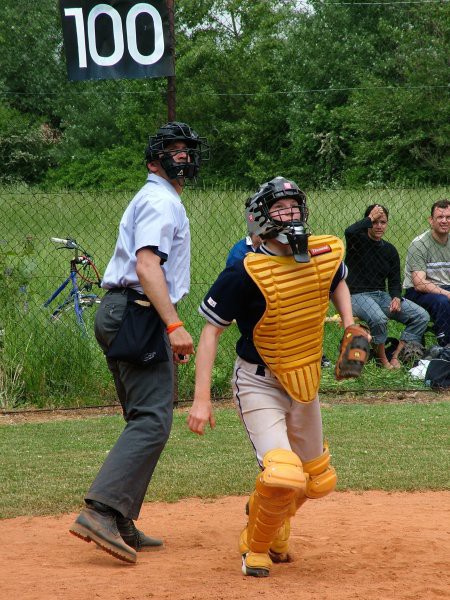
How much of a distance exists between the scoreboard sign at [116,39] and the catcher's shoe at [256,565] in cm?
474

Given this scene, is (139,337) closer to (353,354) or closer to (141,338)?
(141,338)

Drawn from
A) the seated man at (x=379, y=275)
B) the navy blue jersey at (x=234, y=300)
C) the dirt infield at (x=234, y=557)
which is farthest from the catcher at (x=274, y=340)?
the seated man at (x=379, y=275)

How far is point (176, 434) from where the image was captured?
26.1 ft

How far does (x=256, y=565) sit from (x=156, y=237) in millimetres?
1580

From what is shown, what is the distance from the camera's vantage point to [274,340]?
4.43m

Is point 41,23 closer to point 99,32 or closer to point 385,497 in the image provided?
point 99,32

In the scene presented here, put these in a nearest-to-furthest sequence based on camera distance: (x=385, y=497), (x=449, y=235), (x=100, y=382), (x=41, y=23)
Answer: (x=385, y=497)
(x=100, y=382)
(x=449, y=235)
(x=41, y=23)

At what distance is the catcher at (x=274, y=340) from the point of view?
436 cm

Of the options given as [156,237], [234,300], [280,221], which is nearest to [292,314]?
[234,300]

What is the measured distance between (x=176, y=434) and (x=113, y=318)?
11.0ft

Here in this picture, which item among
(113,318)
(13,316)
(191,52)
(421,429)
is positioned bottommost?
(421,429)

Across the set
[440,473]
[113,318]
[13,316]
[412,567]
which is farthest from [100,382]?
[412,567]

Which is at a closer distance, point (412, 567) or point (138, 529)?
point (412, 567)

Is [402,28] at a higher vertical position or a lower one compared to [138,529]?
higher
